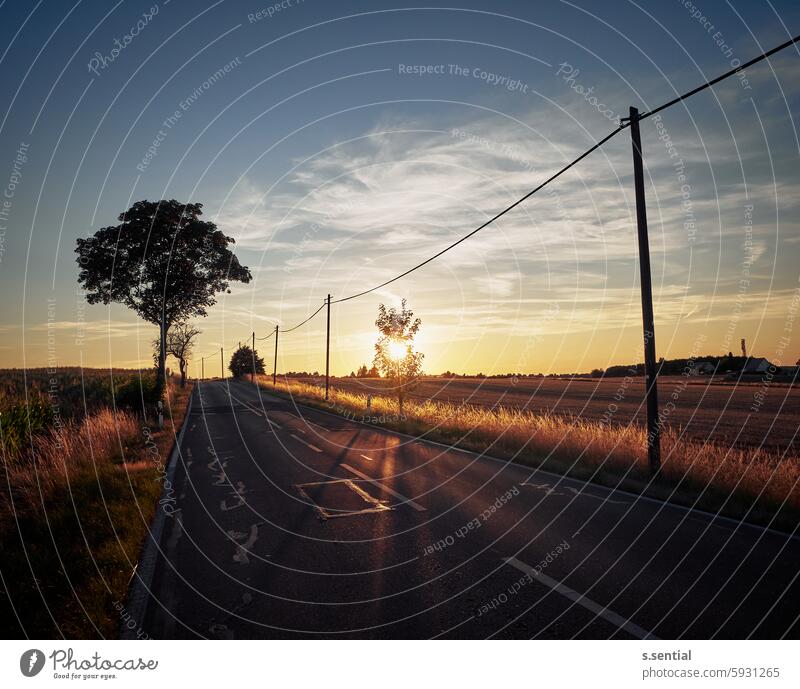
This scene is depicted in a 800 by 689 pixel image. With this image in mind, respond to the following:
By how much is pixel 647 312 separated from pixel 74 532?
11.9m

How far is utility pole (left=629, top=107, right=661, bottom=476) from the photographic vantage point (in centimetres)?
1155

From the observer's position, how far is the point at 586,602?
5.12 meters

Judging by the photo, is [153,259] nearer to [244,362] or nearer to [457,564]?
[457,564]

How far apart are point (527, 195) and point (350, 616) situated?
12.2 meters

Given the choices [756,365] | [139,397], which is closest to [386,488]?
[139,397]

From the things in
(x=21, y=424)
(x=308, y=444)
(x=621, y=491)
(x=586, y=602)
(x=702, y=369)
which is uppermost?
(x=702, y=369)

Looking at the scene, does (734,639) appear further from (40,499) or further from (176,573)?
(40,499)

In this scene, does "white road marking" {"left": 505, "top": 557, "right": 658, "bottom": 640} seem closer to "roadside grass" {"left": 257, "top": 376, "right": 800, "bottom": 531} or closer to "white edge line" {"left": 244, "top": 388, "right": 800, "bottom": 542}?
"white edge line" {"left": 244, "top": 388, "right": 800, "bottom": 542}

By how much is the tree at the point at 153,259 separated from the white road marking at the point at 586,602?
26004 millimetres

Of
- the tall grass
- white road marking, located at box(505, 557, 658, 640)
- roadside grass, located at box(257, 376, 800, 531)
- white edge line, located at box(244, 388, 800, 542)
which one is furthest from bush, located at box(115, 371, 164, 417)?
white road marking, located at box(505, 557, 658, 640)

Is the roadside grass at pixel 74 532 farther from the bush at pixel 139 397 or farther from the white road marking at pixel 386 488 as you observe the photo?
the bush at pixel 139 397

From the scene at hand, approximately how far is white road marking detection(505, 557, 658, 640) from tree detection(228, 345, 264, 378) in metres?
109
